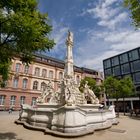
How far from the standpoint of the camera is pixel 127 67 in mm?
50125

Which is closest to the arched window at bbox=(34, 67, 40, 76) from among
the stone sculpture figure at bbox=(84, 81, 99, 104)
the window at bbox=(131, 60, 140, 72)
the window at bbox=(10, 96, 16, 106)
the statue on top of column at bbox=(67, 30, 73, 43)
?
the window at bbox=(10, 96, 16, 106)

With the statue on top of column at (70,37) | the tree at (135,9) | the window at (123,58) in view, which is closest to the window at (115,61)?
the window at (123,58)

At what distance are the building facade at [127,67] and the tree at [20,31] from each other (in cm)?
4197

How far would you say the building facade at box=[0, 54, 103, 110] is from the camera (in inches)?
1451

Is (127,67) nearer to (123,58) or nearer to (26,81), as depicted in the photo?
(123,58)

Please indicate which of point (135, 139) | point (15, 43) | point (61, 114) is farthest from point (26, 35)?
point (135, 139)

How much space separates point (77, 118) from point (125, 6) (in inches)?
349

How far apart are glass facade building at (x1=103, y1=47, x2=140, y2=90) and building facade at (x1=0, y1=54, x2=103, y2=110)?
767 inches

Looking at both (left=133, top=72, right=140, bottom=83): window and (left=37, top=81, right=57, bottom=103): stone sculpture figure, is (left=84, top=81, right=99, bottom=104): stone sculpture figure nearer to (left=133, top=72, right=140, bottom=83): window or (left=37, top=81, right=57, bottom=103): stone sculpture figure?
(left=37, top=81, right=57, bottom=103): stone sculpture figure

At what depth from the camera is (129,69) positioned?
49.2 meters

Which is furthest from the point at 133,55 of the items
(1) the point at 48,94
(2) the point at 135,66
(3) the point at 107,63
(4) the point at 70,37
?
(1) the point at 48,94

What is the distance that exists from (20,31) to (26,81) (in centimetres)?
3557

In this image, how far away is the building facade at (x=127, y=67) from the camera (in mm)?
46194

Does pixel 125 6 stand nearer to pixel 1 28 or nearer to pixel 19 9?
pixel 19 9
